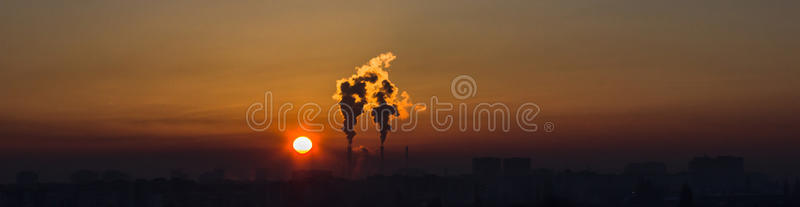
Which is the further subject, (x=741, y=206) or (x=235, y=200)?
(x=741, y=206)

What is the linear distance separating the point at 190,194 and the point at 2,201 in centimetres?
3278

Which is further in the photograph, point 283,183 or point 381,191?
point 381,191

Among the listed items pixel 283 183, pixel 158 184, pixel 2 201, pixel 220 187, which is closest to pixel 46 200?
pixel 2 201

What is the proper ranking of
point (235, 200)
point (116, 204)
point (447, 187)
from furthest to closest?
point (447, 187) < point (235, 200) < point (116, 204)

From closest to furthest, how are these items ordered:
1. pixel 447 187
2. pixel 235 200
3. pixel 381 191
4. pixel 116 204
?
pixel 116 204 → pixel 235 200 → pixel 381 191 → pixel 447 187

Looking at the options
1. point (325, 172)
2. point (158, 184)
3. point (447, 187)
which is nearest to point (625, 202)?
point (447, 187)

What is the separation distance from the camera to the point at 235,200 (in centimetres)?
16288

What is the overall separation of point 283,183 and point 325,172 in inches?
726

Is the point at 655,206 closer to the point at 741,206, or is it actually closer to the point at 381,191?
the point at 741,206

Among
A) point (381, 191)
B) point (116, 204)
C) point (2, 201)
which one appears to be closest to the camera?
point (2, 201)

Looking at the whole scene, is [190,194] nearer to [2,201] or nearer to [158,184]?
[158,184]

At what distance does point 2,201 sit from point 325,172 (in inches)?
2702

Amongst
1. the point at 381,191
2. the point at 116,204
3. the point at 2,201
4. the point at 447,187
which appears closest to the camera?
the point at 2,201

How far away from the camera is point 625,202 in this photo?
198 meters
